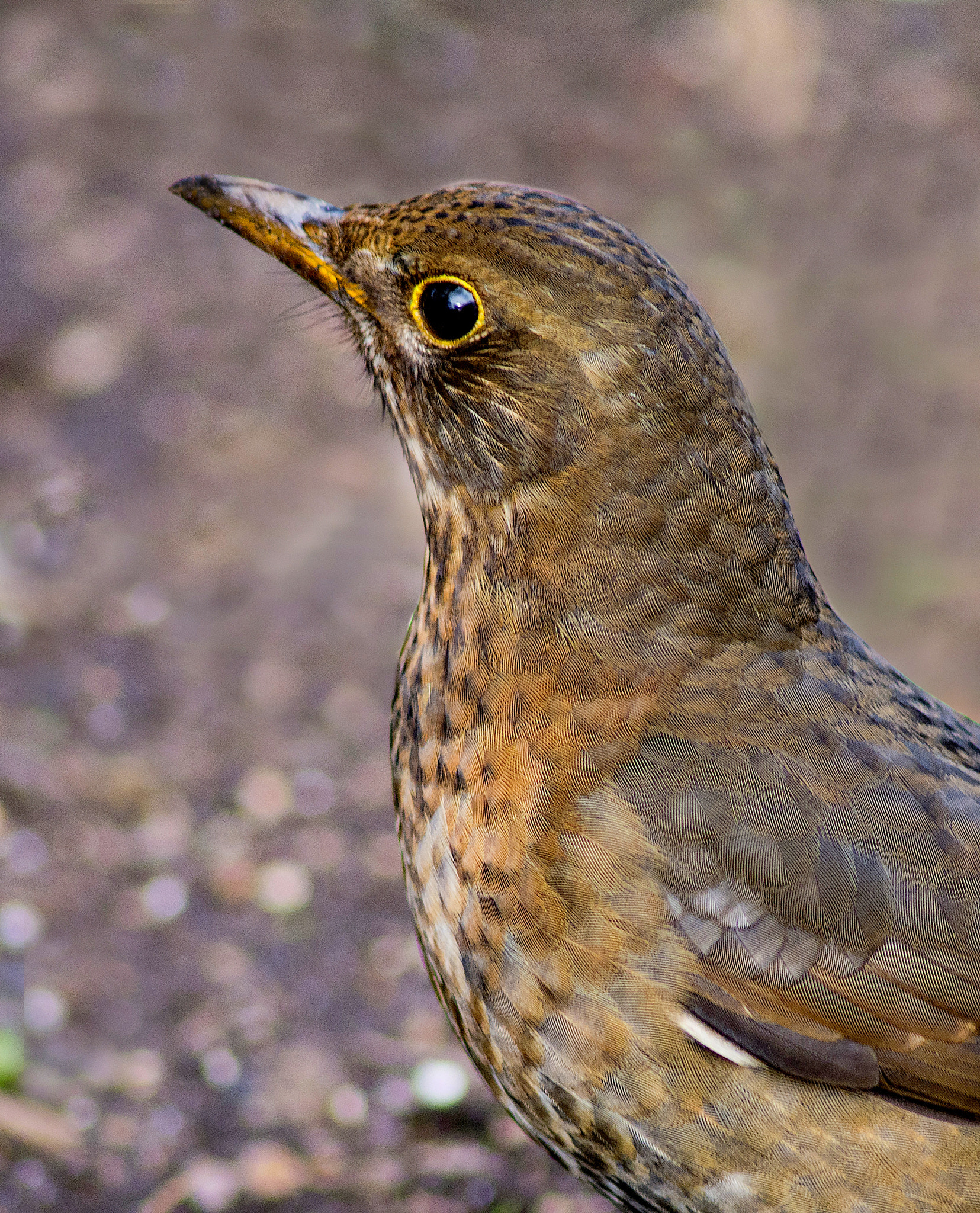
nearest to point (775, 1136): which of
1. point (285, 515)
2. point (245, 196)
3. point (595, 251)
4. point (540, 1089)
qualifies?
point (540, 1089)

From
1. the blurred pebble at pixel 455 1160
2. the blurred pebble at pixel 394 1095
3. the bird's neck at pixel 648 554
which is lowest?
the blurred pebble at pixel 455 1160

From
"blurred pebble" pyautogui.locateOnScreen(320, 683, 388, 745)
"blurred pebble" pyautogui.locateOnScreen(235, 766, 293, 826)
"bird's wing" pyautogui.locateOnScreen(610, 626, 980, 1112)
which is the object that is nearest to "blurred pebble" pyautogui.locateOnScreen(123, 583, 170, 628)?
"blurred pebble" pyautogui.locateOnScreen(320, 683, 388, 745)

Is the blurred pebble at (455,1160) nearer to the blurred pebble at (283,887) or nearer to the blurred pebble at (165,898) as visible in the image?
the blurred pebble at (283,887)

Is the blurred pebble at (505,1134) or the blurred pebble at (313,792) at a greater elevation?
the blurred pebble at (313,792)

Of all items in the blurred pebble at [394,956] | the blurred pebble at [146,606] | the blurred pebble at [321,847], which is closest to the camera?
the blurred pebble at [394,956]

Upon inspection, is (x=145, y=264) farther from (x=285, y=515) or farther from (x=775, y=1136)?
(x=775, y=1136)

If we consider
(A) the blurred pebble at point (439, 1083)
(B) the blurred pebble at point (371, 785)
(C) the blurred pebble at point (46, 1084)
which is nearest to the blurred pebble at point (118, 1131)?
(C) the blurred pebble at point (46, 1084)

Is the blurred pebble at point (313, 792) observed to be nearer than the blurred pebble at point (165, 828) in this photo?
No
